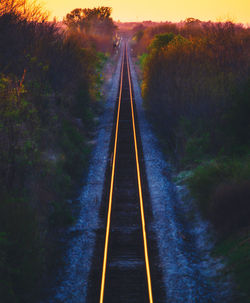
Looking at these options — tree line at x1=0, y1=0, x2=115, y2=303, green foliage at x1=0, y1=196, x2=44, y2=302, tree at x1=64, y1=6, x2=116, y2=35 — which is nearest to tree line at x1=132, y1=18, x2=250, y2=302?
tree line at x1=0, y1=0, x2=115, y2=303

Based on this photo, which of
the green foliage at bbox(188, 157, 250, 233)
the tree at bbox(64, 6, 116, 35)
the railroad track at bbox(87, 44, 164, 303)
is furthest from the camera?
the tree at bbox(64, 6, 116, 35)

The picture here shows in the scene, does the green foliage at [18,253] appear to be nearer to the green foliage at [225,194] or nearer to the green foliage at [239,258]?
the green foliage at [239,258]

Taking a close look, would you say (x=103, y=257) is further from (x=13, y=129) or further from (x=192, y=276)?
(x=13, y=129)

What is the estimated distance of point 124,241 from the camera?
13.8 m

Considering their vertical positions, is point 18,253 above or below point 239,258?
above

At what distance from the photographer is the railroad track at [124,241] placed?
11069 mm

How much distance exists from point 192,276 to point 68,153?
1160 centimetres

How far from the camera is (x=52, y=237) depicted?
46.8ft

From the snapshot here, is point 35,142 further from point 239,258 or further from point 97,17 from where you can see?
point 97,17

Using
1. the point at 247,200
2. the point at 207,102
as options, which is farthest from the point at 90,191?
the point at 207,102

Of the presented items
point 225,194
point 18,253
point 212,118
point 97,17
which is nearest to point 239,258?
point 225,194

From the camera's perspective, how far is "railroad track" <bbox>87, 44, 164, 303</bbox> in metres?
11.1

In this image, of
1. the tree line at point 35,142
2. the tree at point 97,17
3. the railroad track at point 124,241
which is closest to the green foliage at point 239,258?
the railroad track at point 124,241

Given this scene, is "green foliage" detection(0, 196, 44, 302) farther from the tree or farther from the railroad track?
the tree
